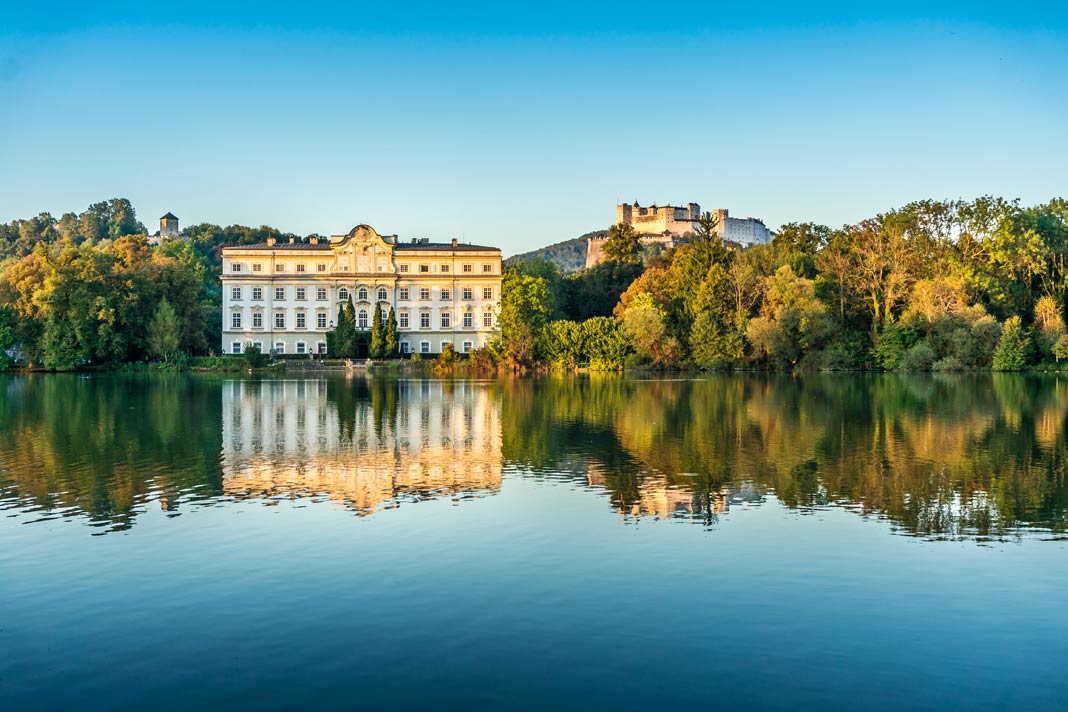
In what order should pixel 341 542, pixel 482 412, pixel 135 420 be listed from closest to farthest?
pixel 341 542, pixel 135 420, pixel 482 412

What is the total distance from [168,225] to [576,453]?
135565 mm

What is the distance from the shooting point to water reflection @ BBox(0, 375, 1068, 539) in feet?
47.4

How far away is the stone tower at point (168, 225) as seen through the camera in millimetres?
141125

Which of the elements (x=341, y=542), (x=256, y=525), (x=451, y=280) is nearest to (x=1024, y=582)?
(x=341, y=542)

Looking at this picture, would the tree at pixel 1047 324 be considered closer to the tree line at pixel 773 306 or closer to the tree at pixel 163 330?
the tree line at pixel 773 306

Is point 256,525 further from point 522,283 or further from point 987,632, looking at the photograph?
point 522,283

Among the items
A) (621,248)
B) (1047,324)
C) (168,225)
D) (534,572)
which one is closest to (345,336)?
(621,248)

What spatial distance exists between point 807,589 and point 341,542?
5.53 metres

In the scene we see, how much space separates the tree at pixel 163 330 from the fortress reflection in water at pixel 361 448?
28726mm

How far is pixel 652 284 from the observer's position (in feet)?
223

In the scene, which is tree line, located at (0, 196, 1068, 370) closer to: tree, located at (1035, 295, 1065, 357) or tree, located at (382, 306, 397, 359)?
tree, located at (1035, 295, 1065, 357)

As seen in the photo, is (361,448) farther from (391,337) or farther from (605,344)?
(391,337)

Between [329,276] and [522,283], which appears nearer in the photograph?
[522,283]

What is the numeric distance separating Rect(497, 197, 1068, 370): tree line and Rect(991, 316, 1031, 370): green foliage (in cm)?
8
